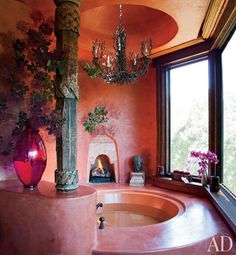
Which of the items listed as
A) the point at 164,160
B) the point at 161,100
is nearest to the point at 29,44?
the point at 161,100

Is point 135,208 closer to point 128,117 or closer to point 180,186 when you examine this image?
point 180,186

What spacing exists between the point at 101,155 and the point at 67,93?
2.94 metres

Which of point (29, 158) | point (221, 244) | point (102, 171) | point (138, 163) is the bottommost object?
point (221, 244)

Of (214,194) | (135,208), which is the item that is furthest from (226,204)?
(135,208)

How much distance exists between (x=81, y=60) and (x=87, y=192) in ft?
10.1

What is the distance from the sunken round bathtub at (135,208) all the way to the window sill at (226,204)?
0.50m

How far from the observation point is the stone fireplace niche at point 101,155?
4516 mm

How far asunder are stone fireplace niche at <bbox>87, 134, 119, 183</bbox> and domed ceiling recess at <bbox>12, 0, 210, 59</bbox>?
5.23ft

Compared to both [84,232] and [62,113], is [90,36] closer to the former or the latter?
[62,113]

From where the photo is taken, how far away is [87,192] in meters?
1.88

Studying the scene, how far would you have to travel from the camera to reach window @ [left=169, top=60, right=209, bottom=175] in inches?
149

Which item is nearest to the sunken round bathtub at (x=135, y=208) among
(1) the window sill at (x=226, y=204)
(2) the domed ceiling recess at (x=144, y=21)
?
(1) the window sill at (x=226, y=204)

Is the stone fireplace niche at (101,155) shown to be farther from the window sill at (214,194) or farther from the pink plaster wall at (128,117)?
the window sill at (214,194)

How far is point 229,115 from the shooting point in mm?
2918
